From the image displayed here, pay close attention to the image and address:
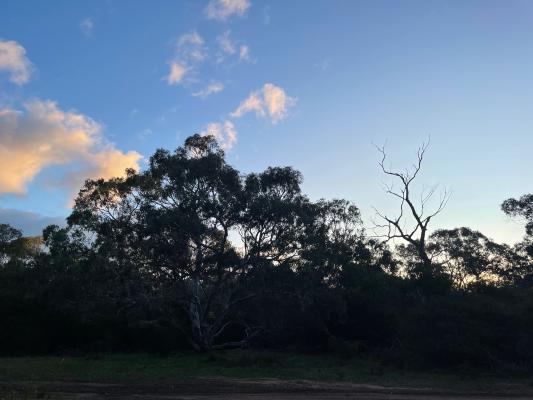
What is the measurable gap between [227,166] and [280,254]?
17.6 feet

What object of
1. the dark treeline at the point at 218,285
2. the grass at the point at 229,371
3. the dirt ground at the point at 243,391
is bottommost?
the dirt ground at the point at 243,391

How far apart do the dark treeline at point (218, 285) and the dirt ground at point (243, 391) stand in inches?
230

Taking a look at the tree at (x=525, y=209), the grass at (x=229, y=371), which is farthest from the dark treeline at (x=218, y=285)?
the tree at (x=525, y=209)

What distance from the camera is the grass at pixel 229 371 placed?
59.2ft

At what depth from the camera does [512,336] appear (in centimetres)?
2091

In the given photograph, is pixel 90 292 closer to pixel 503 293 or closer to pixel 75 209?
pixel 75 209

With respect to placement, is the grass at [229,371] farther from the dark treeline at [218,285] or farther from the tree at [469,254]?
the tree at [469,254]

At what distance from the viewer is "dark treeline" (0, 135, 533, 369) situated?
82.2ft

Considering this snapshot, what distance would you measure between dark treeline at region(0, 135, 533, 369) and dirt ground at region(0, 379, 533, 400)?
5.85 meters

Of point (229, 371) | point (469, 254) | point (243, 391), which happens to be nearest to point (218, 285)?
point (229, 371)

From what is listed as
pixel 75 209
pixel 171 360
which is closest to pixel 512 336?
pixel 171 360

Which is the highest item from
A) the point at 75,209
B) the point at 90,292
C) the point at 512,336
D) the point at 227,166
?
the point at 227,166

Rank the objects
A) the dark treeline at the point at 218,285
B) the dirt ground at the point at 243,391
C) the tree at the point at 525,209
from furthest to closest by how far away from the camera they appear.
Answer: the tree at the point at 525,209 < the dark treeline at the point at 218,285 < the dirt ground at the point at 243,391

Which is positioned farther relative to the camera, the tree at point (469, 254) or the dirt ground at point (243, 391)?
the tree at point (469, 254)
